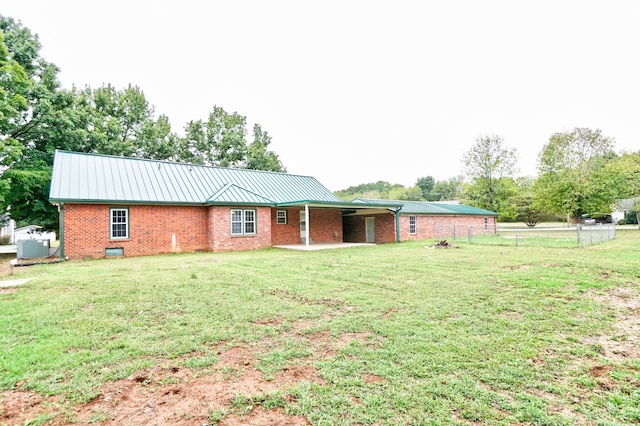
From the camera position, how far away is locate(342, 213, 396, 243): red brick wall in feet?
69.4

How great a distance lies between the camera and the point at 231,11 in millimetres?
13891

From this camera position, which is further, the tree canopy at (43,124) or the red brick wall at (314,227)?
the red brick wall at (314,227)

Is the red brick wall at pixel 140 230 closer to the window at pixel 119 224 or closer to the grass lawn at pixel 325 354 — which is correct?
the window at pixel 119 224

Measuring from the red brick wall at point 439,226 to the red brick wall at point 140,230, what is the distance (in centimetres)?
1332

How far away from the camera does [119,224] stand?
46.7ft

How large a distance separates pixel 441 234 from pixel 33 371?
81.4 ft

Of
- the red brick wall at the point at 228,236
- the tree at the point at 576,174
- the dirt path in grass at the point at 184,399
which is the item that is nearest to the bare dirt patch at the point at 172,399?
the dirt path in grass at the point at 184,399

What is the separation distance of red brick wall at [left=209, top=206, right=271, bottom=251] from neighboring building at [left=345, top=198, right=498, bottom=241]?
22.9ft

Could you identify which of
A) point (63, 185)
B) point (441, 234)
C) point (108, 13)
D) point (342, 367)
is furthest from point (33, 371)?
point (441, 234)

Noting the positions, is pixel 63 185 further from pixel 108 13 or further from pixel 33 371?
pixel 33 371

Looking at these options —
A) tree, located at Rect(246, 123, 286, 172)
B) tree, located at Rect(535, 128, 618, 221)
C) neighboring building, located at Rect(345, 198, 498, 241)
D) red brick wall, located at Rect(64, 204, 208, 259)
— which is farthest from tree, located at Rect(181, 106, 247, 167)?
tree, located at Rect(535, 128, 618, 221)

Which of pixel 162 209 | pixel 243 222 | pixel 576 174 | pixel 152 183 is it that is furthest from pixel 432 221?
pixel 152 183

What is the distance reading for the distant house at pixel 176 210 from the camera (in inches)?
532

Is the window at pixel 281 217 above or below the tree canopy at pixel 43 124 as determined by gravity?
below
